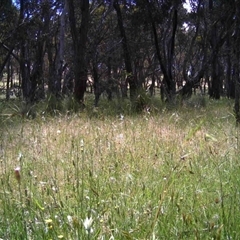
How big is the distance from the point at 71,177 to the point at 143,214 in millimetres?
942

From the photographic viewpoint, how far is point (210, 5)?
16688 millimetres

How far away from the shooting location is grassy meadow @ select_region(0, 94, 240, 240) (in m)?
1.85

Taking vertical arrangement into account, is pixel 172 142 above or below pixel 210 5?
below

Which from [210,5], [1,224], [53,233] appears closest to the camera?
[53,233]

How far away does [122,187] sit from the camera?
2547 millimetres

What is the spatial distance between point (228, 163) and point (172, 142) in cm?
100

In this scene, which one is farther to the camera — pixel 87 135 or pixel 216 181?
pixel 87 135

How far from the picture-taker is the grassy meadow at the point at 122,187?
185cm

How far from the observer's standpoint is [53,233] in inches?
71.9

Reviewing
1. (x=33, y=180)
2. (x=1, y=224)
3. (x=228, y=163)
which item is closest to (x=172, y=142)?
(x=228, y=163)

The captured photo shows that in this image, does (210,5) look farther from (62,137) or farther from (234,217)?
(234,217)

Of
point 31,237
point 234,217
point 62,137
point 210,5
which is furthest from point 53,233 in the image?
point 210,5

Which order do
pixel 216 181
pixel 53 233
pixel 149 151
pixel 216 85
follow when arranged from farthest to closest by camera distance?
pixel 216 85, pixel 149 151, pixel 216 181, pixel 53 233

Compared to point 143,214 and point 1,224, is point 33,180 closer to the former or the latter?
point 1,224
